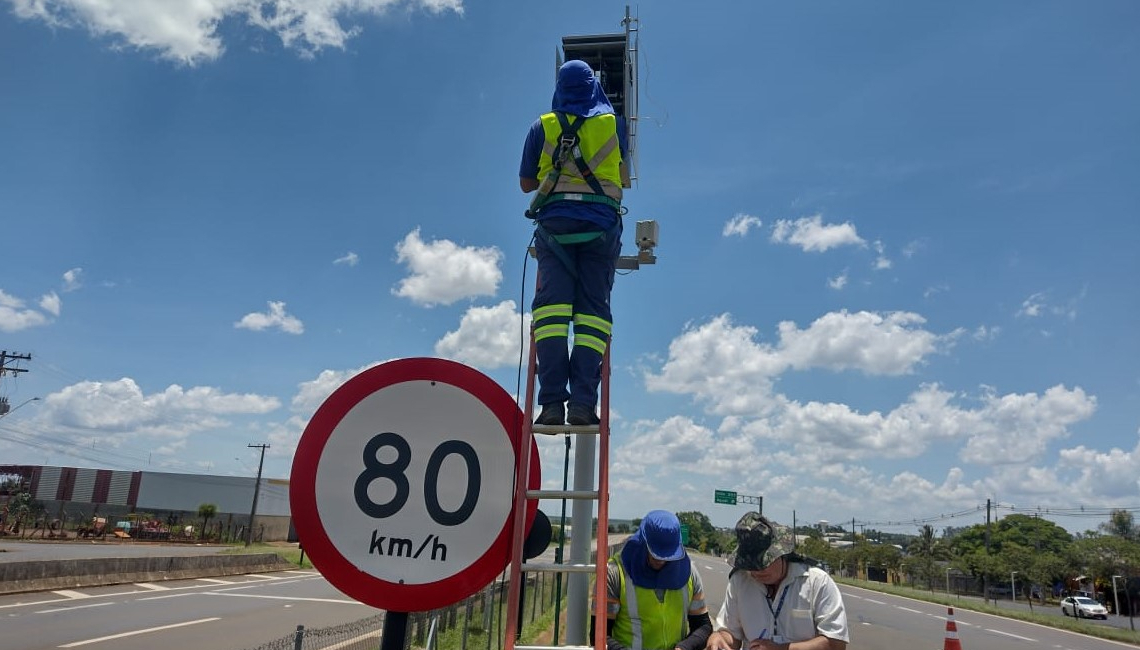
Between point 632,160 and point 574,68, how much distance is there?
255 centimetres

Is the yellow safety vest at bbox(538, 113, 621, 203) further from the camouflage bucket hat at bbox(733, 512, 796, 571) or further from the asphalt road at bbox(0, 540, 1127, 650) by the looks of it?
the asphalt road at bbox(0, 540, 1127, 650)

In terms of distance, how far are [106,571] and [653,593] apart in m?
26.1

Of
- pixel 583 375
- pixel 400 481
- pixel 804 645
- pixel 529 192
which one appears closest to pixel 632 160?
pixel 529 192

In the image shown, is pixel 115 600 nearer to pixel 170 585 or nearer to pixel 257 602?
pixel 257 602

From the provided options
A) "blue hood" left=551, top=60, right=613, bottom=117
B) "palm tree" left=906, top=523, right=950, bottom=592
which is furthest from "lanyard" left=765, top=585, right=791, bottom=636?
"palm tree" left=906, top=523, right=950, bottom=592

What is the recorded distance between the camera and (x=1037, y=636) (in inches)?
1017

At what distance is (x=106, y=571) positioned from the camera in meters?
23.9

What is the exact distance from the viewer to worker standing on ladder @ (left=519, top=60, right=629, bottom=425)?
3217 mm

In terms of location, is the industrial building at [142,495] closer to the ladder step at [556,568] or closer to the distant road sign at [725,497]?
the distant road sign at [725,497]

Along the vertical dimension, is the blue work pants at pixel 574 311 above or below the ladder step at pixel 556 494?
above

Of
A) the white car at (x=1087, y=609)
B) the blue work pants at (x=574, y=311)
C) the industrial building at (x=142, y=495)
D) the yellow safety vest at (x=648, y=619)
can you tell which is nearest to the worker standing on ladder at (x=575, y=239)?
the blue work pants at (x=574, y=311)

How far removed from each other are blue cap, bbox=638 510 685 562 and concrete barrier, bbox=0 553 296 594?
2200 centimetres

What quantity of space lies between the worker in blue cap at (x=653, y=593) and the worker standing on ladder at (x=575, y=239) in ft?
4.46

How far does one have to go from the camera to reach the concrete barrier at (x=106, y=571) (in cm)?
1970
